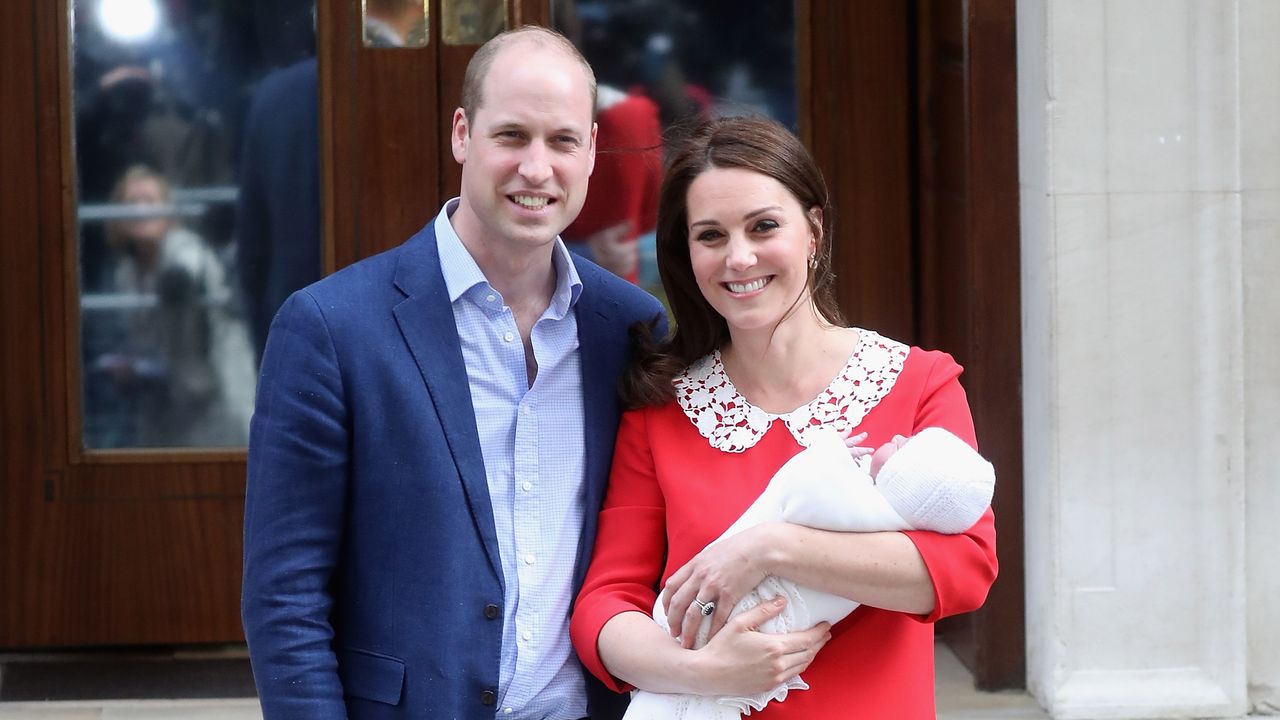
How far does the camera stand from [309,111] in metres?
4.45

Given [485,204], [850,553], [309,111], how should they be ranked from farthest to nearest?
[309,111]
[485,204]
[850,553]

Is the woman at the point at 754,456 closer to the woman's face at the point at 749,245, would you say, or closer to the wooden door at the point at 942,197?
the woman's face at the point at 749,245

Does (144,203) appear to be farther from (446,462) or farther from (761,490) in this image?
(761,490)

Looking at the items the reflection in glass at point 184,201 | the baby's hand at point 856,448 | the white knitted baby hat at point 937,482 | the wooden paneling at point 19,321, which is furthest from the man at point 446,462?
the wooden paneling at point 19,321

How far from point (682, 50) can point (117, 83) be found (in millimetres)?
A: 1571

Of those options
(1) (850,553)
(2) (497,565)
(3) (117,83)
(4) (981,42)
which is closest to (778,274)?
(1) (850,553)

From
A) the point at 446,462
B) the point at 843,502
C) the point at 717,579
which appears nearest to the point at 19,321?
the point at 446,462

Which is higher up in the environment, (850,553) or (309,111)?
(309,111)

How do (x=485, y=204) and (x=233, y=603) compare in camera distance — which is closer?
(x=485, y=204)

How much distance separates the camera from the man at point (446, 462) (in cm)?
238

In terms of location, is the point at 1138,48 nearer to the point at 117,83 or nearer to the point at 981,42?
the point at 981,42

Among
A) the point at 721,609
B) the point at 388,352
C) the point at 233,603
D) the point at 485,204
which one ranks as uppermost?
the point at 485,204

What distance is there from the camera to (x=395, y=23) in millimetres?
4422

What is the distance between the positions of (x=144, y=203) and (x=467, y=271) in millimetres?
2287
